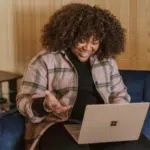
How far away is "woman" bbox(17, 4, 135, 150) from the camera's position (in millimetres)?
1445

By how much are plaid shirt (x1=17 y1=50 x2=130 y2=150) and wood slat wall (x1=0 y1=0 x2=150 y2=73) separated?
346 mm

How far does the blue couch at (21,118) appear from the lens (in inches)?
54.2

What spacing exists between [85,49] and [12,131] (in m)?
0.51

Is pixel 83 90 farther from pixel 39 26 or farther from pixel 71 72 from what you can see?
pixel 39 26

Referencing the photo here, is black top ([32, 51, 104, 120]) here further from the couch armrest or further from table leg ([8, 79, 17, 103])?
table leg ([8, 79, 17, 103])

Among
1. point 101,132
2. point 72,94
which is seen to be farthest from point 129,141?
point 72,94

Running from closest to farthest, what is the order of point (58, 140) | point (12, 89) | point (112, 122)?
point (112, 122) < point (58, 140) < point (12, 89)

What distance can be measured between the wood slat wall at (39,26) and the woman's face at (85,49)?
1.58ft

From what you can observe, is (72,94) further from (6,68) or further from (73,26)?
(6,68)

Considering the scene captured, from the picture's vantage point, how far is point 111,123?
1.25 metres

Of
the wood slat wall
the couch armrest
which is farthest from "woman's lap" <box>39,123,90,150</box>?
the wood slat wall

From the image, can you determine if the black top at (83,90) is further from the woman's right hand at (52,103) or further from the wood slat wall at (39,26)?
the wood slat wall at (39,26)

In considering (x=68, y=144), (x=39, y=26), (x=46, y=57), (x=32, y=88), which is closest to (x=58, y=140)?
(x=68, y=144)

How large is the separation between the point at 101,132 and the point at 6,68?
947 millimetres
